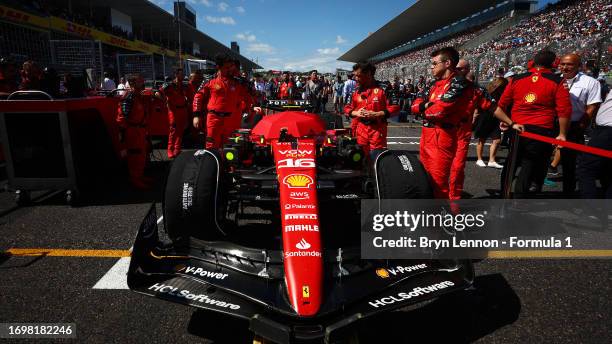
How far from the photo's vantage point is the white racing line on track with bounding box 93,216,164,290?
9.04 ft

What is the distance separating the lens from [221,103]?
5.46m

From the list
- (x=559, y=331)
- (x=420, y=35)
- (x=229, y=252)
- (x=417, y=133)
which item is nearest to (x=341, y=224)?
(x=229, y=252)

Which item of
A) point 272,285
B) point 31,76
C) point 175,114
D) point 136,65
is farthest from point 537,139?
point 136,65

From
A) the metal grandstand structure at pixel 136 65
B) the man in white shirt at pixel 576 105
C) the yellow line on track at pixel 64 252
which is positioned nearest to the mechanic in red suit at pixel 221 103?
the yellow line on track at pixel 64 252

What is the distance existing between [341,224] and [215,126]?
2649 mm

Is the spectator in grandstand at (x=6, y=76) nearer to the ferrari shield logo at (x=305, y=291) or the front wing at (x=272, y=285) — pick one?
the front wing at (x=272, y=285)

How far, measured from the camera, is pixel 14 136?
14.7ft

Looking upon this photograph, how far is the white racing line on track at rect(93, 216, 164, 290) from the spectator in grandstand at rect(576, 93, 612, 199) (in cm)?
432

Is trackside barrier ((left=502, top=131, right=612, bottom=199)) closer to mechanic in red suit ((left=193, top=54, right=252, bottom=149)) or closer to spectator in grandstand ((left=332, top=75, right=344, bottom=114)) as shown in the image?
mechanic in red suit ((left=193, top=54, right=252, bottom=149))

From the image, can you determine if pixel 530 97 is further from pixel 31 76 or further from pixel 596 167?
pixel 31 76

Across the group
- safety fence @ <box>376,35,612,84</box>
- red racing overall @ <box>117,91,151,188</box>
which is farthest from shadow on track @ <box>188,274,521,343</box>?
safety fence @ <box>376,35,612,84</box>

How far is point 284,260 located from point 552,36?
81.2ft

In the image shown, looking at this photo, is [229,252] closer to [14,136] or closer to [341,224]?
[341,224]

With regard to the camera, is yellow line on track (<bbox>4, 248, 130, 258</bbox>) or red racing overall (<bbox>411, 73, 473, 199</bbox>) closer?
yellow line on track (<bbox>4, 248, 130, 258</bbox>)
